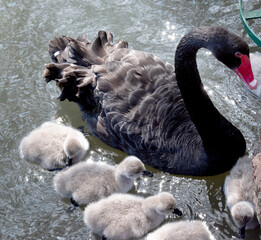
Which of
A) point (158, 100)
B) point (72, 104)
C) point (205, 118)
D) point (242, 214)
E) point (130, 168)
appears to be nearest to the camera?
point (242, 214)

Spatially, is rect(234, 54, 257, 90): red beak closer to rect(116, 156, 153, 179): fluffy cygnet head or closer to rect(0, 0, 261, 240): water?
rect(0, 0, 261, 240): water

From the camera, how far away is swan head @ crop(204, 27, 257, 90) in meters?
2.59

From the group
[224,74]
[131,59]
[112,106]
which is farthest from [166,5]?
[112,106]

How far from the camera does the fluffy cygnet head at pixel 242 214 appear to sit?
99.4 inches

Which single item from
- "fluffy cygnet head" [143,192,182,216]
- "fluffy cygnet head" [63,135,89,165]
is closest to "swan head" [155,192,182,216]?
"fluffy cygnet head" [143,192,182,216]

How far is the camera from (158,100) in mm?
3146

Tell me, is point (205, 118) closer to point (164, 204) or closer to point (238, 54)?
point (238, 54)

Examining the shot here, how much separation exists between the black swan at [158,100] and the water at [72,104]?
185mm

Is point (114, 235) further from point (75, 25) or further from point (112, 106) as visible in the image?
point (75, 25)

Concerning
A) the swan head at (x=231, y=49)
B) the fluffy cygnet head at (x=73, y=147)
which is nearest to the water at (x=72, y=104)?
the fluffy cygnet head at (x=73, y=147)

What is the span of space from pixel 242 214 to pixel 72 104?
1879 millimetres

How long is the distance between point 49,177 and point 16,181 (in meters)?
0.23

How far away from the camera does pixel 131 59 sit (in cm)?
338

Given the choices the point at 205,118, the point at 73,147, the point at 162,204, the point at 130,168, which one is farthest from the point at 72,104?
the point at 162,204
